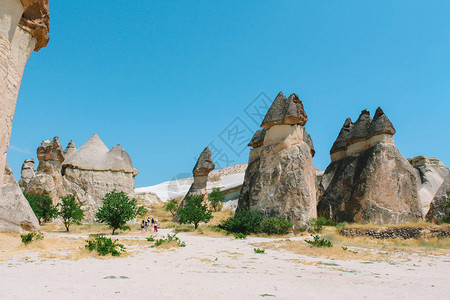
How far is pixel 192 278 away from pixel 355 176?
15.7m

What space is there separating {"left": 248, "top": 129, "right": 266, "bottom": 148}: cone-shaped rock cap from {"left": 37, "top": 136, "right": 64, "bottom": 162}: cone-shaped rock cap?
11801mm

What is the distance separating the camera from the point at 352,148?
19531 mm

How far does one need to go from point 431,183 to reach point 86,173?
2322 centimetres

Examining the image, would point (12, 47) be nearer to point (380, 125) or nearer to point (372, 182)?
point (372, 182)

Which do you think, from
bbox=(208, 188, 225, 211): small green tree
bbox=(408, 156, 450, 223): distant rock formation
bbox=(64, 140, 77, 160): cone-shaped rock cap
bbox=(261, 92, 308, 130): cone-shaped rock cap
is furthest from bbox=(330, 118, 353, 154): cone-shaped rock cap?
bbox=(64, 140, 77, 160): cone-shaped rock cap

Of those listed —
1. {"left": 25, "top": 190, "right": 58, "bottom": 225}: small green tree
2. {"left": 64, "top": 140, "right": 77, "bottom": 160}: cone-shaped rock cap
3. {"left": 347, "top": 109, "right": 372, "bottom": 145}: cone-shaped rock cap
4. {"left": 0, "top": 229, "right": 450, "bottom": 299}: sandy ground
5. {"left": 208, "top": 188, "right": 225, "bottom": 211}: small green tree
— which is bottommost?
{"left": 0, "top": 229, "right": 450, "bottom": 299}: sandy ground

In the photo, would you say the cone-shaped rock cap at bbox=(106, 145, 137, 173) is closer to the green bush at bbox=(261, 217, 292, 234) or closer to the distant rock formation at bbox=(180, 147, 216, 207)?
the distant rock formation at bbox=(180, 147, 216, 207)

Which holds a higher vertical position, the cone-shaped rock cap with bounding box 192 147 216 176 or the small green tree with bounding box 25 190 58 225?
the cone-shaped rock cap with bounding box 192 147 216 176

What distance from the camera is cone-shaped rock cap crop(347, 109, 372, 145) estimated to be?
745 inches

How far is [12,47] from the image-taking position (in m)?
5.59

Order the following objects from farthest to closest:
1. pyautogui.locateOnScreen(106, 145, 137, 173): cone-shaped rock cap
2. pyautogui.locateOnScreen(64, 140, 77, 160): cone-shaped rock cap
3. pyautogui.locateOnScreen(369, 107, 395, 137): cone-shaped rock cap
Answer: pyautogui.locateOnScreen(64, 140, 77, 160): cone-shaped rock cap → pyautogui.locateOnScreen(106, 145, 137, 173): cone-shaped rock cap → pyautogui.locateOnScreen(369, 107, 395, 137): cone-shaped rock cap

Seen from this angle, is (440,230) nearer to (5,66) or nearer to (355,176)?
(355,176)

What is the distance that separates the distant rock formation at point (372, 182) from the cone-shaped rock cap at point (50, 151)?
15834 mm

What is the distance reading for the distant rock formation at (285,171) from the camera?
14.2 metres
